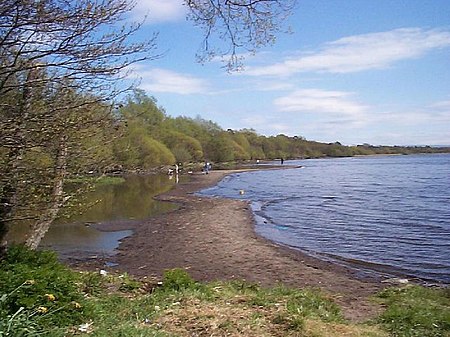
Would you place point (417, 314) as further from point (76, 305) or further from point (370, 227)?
point (370, 227)

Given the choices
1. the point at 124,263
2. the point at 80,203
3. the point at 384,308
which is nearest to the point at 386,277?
Answer: the point at 384,308

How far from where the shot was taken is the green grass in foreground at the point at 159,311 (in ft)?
16.2

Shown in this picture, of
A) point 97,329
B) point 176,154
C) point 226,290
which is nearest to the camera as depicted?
point 97,329

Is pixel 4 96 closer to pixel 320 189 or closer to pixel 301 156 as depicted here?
pixel 320 189

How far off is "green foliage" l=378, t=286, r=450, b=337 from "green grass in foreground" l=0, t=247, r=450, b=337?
Result: 0.02 metres

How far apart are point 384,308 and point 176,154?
82.2m

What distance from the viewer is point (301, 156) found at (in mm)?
154625

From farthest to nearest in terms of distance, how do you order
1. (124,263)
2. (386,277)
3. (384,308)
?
1. (124,263)
2. (386,277)
3. (384,308)

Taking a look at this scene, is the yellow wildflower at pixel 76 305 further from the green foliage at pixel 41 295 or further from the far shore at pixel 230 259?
the far shore at pixel 230 259

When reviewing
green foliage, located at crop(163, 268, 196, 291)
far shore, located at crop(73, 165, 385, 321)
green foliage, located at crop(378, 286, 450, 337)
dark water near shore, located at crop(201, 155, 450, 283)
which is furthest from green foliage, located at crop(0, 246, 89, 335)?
dark water near shore, located at crop(201, 155, 450, 283)

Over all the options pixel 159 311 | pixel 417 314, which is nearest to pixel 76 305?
pixel 159 311

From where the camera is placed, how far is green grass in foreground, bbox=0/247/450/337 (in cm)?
493

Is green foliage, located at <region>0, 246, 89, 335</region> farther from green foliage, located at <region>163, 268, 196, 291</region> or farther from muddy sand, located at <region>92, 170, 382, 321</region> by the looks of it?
muddy sand, located at <region>92, 170, 382, 321</region>

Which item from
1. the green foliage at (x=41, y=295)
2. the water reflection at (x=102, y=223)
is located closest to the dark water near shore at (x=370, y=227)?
the water reflection at (x=102, y=223)
